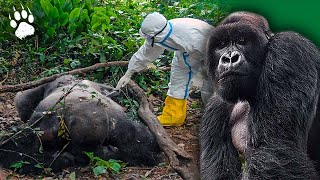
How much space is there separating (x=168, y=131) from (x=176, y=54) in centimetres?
86

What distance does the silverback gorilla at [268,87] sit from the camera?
3320 millimetres

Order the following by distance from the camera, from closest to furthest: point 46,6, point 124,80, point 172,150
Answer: point 172,150 < point 124,80 < point 46,6

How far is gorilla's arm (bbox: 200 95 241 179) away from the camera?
374 centimetres

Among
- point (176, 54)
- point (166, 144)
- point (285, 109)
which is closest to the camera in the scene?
point (285, 109)

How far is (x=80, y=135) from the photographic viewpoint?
15.6 ft

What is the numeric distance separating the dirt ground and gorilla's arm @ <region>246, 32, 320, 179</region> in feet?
4.47

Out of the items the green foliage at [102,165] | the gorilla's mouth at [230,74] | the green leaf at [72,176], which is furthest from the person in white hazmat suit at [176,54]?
the gorilla's mouth at [230,74]

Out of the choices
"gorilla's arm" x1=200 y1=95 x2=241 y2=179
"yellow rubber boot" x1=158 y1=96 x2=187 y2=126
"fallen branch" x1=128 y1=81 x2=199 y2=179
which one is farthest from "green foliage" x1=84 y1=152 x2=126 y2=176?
"yellow rubber boot" x1=158 y1=96 x2=187 y2=126

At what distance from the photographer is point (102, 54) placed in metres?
6.50

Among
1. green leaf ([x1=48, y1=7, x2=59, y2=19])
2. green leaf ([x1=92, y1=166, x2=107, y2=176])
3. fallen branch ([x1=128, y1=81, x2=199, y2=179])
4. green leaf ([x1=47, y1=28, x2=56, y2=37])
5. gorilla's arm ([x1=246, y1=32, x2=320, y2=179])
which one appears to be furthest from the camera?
green leaf ([x1=48, y1=7, x2=59, y2=19])

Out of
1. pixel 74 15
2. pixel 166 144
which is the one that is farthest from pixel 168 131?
pixel 74 15

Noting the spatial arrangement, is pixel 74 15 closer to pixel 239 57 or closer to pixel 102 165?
pixel 102 165

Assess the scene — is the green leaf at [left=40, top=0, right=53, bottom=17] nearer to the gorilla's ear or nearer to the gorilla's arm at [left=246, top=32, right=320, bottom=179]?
the gorilla's ear

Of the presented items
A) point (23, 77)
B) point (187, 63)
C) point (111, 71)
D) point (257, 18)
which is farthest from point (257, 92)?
point (23, 77)
